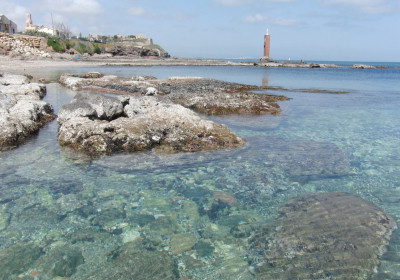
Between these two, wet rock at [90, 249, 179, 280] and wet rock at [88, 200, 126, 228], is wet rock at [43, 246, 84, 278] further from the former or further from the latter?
A: wet rock at [88, 200, 126, 228]

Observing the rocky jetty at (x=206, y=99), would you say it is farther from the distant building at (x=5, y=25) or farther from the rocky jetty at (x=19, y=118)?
the distant building at (x=5, y=25)

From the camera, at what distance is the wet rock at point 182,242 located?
15.6 feet

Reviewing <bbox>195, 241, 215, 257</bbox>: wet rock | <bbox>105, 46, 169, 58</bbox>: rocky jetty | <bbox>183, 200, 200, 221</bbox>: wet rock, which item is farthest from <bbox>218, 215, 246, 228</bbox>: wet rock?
<bbox>105, 46, 169, 58</bbox>: rocky jetty

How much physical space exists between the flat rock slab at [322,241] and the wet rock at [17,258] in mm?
3375

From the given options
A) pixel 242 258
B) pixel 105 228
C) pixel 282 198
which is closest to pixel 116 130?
pixel 105 228

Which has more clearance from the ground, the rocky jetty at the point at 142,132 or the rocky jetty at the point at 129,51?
the rocky jetty at the point at 129,51

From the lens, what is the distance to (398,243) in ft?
16.0

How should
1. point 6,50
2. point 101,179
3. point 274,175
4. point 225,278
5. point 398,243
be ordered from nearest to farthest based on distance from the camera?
point 225,278 → point 398,243 → point 101,179 → point 274,175 → point 6,50

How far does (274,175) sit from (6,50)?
67.7 m

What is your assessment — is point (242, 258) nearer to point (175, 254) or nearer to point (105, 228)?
point (175, 254)

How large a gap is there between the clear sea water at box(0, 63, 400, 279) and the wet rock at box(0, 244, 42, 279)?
4cm

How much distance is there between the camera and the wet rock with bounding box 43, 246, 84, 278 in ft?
13.7

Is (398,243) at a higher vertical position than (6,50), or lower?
lower

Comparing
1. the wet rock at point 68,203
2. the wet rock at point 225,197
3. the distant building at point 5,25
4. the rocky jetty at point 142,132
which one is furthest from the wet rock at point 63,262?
the distant building at point 5,25
